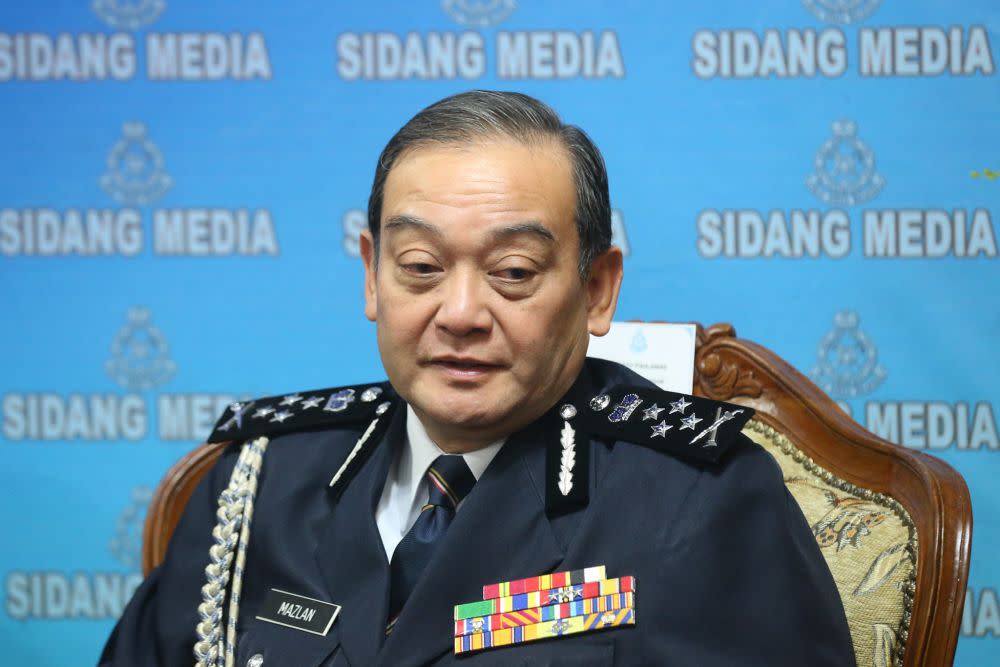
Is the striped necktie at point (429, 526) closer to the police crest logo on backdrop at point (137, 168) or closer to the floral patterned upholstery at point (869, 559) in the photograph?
the floral patterned upholstery at point (869, 559)

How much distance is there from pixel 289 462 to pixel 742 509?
0.82m

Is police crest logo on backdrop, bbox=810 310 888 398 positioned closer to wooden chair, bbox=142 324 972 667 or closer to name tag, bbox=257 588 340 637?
wooden chair, bbox=142 324 972 667

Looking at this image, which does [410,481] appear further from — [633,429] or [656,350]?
[656,350]

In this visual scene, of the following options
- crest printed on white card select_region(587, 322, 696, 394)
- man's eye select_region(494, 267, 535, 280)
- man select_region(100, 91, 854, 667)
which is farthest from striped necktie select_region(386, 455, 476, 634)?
crest printed on white card select_region(587, 322, 696, 394)

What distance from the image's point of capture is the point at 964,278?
2562mm

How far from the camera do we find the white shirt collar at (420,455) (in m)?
1.60

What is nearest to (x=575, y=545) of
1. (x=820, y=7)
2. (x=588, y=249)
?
(x=588, y=249)

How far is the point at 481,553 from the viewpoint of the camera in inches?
59.3

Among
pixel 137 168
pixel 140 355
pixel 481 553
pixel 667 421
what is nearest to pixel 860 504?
pixel 667 421

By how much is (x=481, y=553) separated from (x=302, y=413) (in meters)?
0.56

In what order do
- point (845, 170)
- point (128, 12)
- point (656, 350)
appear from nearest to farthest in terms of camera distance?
point (656, 350) < point (845, 170) < point (128, 12)

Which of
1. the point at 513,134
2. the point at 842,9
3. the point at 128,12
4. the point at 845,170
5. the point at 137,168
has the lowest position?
the point at 513,134

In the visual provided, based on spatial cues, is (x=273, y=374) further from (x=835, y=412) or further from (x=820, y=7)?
(x=820, y=7)

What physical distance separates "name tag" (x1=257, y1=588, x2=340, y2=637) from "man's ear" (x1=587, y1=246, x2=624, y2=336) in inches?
24.1
